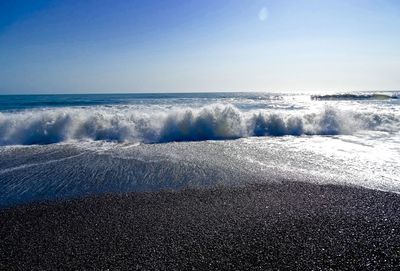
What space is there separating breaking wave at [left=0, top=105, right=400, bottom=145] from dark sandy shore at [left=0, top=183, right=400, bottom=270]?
8.35 metres

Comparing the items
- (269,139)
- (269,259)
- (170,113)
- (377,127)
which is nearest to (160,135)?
(170,113)

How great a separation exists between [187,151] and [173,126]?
15.1ft

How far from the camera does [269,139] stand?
46.4ft

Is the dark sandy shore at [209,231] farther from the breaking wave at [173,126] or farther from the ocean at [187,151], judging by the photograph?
the breaking wave at [173,126]

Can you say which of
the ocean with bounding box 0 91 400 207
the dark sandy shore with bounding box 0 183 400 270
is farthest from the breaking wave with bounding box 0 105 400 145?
the dark sandy shore with bounding box 0 183 400 270

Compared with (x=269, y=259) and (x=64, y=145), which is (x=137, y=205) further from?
(x=64, y=145)

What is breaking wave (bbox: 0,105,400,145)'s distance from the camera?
14.5m

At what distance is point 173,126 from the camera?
15.6 meters

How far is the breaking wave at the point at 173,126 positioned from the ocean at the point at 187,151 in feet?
0.17

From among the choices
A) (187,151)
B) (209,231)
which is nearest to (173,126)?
(187,151)

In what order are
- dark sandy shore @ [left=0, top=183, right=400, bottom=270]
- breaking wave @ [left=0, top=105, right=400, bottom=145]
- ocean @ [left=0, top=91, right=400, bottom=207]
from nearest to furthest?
dark sandy shore @ [left=0, top=183, right=400, bottom=270] → ocean @ [left=0, top=91, right=400, bottom=207] → breaking wave @ [left=0, top=105, right=400, bottom=145]

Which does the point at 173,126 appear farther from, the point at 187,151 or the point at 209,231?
the point at 209,231

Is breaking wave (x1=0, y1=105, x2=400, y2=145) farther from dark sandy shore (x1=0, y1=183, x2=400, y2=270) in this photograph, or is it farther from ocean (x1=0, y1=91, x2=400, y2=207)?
dark sandy shore (x1=0, y1=183, x2=400, y2=270)

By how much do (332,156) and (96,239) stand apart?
8187mm
